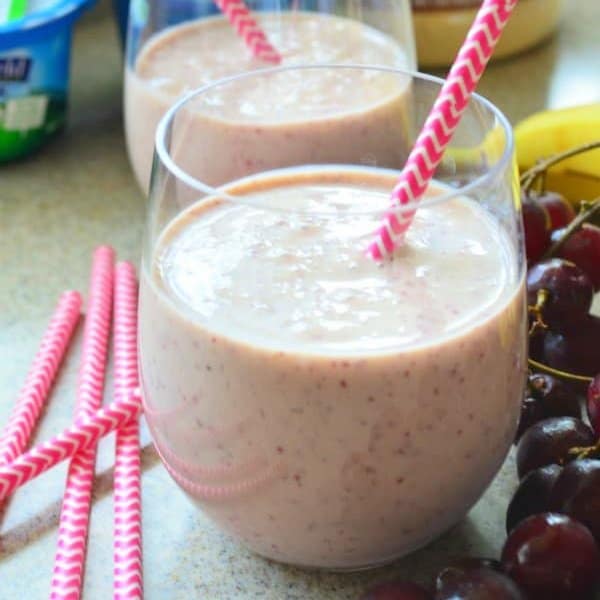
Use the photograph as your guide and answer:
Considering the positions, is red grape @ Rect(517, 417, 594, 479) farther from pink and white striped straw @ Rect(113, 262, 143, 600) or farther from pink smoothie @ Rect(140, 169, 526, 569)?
pink and white striped straw @ Rect(113, 262, 143, 600)

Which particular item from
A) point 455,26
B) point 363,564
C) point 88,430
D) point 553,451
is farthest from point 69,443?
point 455,26

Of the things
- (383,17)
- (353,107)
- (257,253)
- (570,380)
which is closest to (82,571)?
(257,253)

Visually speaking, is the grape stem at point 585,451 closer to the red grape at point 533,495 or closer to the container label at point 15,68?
the red grape at point 533,495

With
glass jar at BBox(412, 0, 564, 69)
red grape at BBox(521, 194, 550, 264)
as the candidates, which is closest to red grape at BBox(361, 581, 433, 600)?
red grape at BBox(521, 194, 550, 264)

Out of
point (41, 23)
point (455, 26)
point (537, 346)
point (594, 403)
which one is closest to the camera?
point (594, 403)

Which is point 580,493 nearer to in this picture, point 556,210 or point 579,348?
point 579,348
